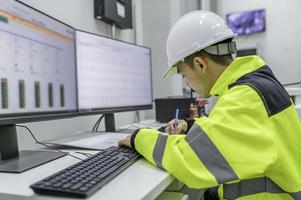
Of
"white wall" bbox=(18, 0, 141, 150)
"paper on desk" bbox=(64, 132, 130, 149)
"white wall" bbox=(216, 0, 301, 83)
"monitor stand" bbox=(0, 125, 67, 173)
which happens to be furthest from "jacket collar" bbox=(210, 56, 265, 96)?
"white wall" bbox=(216, 0, 301, 83)

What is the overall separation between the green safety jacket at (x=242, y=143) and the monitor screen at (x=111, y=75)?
0.50 meters

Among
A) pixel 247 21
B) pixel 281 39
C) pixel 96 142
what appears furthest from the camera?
pixel 247 21

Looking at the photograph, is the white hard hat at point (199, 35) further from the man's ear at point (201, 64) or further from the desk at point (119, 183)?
the desk at point (119, 183)

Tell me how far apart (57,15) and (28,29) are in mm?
542

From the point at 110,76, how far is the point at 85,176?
88 cm

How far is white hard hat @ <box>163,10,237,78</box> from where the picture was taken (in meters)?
0.96

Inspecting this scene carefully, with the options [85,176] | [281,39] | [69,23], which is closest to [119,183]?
[85,176]

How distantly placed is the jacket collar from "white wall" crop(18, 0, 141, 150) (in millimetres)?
784

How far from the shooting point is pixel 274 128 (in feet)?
2.57

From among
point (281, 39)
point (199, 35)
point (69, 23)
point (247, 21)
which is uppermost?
point (247, 21)

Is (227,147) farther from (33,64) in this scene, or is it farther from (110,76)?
(110,76)

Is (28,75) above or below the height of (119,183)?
above

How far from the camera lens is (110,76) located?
1.49 m

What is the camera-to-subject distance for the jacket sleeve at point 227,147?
674 mm
